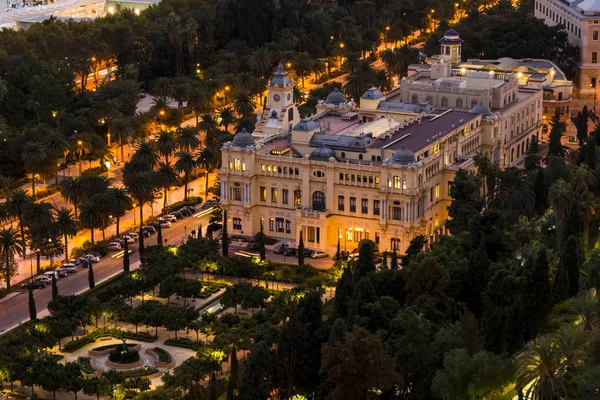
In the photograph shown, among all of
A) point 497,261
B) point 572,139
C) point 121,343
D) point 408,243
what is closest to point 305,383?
point 121,343

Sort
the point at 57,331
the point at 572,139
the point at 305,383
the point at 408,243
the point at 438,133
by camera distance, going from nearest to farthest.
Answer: the point at 305,383 < the point at 57,331 < the point at 408,243 < the point at 438,133 < the point at 572,139

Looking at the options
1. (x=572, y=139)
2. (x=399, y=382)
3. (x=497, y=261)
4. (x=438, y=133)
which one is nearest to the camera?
(x=399, y=382)

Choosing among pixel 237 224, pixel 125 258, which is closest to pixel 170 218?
pixel 237 224

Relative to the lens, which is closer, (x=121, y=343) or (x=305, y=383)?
(x=305, y=383)

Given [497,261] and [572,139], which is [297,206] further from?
[572,139]

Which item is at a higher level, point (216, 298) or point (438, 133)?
point (438, 133)

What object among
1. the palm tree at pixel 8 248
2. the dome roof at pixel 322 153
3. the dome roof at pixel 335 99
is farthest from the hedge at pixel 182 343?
the dome roof at pixel 335 99
